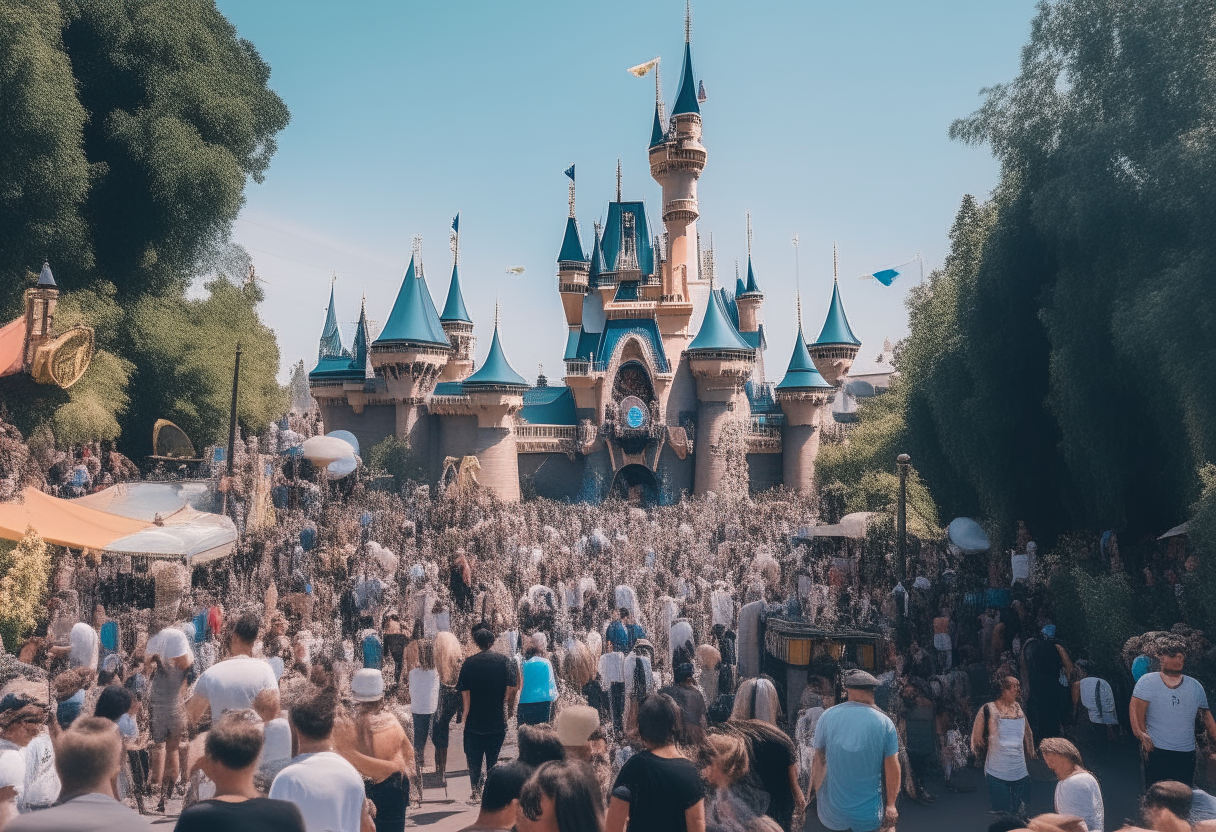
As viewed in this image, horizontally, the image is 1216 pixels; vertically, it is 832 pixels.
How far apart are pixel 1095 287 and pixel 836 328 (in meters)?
26.5

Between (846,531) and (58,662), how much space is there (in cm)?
1266

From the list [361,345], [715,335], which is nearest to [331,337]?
[361,345]

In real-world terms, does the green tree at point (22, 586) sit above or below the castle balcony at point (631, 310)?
below

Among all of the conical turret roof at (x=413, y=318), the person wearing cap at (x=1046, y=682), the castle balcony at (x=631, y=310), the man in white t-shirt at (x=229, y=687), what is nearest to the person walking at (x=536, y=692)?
the man in white t-shirt at (x=229, y=687)

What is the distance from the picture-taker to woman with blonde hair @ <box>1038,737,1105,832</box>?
473 centimetres

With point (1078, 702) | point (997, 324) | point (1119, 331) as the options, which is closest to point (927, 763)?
point (1078, 702)

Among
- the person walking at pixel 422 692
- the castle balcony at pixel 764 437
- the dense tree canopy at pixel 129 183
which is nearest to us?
the person walking at pixel 422 692

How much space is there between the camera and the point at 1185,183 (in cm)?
985

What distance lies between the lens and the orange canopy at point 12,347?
19.7 m

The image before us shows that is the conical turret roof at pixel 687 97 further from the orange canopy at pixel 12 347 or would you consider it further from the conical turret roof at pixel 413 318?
the orange canopy at pixel 12 347

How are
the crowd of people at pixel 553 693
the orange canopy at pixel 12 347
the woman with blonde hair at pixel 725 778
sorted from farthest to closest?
the orange canopy at pixel 12 347 < the woman with blonde hair at pixel 725 778 < the crowd of people at pixel 553 693

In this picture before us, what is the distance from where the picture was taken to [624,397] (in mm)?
33344

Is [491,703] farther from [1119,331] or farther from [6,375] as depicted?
[6,375]

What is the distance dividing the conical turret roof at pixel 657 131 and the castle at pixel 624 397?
0.10 m
